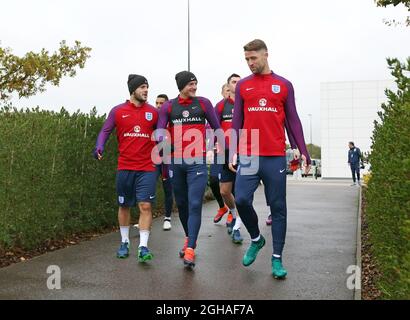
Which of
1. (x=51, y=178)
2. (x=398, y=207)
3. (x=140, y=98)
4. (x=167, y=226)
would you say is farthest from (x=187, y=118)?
(x=167, y=226)

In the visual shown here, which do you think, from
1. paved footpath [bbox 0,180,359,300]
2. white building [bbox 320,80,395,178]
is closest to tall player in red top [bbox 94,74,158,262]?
paved footpath [bbox 0,180,359,300]

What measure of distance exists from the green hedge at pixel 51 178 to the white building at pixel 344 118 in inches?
1853

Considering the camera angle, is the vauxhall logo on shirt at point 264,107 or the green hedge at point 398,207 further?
the vauxhall logo on shirt at point 264,107

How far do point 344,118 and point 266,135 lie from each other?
49993 mm

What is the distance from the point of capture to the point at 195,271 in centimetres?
541

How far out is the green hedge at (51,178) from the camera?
19.5ft

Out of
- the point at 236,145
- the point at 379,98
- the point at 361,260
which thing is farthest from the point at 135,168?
the point at 379,98

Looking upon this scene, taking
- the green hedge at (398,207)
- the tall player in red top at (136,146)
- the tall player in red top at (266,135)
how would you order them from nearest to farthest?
the green hedge at (398,207)
the tall player in red top at (266,135)
the tall player in red top at (136,146)

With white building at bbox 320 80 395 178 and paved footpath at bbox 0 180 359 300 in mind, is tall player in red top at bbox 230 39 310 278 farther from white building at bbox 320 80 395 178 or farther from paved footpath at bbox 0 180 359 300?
white building at bbox 320 80 395 178

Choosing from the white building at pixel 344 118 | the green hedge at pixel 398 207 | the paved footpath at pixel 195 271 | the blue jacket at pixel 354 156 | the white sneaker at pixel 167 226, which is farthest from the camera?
the white building at pixel 344 118

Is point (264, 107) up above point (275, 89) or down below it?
below

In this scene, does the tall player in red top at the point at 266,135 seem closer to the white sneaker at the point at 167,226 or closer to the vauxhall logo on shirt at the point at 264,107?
the vauxhall logo on shirt at the point at 264,107

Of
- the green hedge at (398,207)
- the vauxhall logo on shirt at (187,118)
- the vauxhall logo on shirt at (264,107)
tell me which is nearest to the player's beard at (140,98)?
the vauxhall logo on shirt at (187,118)

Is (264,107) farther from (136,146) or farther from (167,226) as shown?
(167,226)
